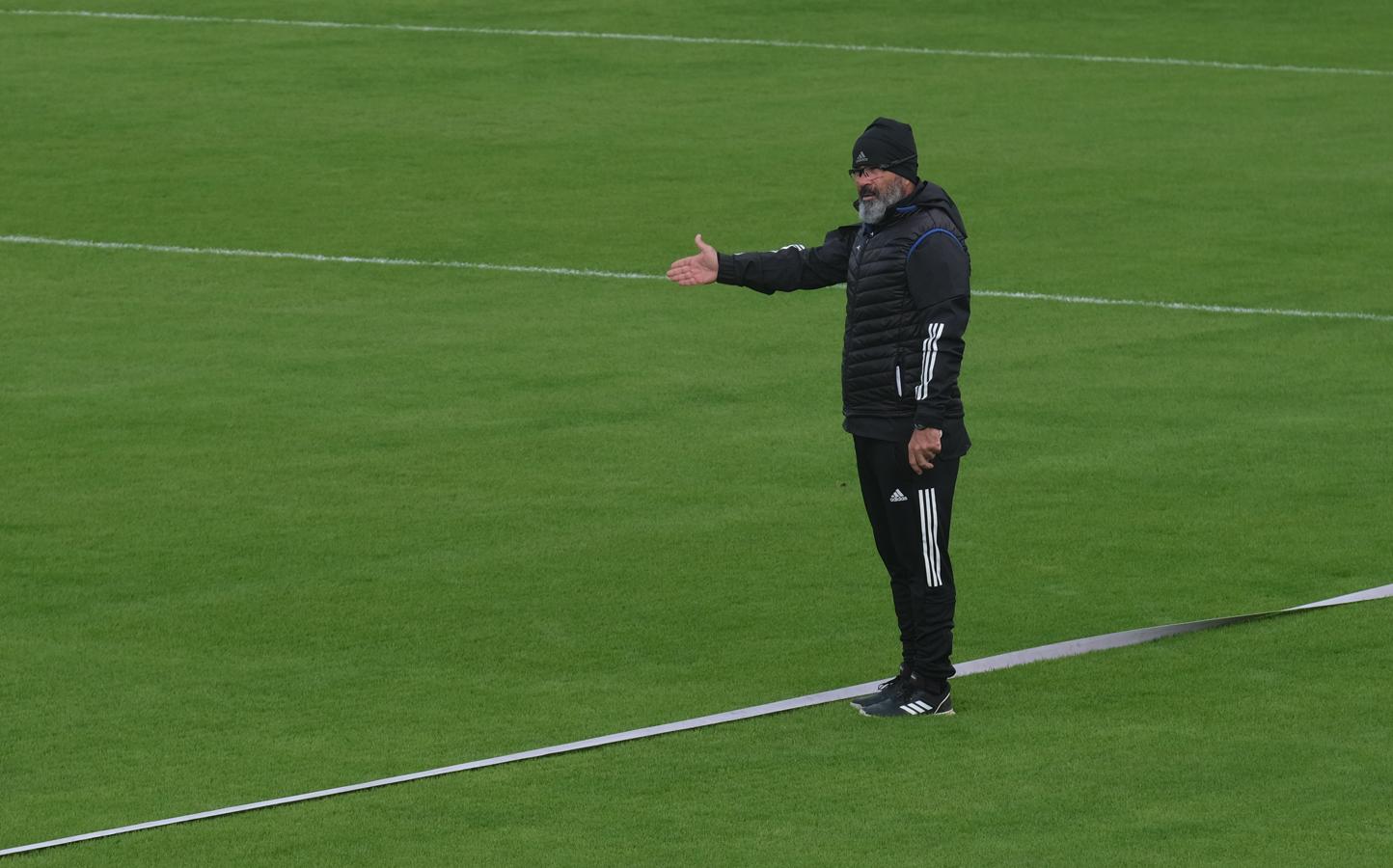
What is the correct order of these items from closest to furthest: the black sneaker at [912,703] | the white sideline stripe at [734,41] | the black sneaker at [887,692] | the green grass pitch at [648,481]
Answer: the green grass pitch at [648,481] → the black sneaker at [912,703] → the black sneaker at [887,692] → the white sideline stripe at [734,41]

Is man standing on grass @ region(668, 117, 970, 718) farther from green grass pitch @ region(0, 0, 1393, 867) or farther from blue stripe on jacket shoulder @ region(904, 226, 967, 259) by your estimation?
green grass pitch @ region(0, 0, 1393, 867)

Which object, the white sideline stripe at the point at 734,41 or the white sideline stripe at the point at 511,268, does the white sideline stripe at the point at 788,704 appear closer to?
the white sideline stripe at the point at 511,268

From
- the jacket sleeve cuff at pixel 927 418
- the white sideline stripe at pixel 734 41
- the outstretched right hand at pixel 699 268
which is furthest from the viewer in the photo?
the white sideline stripe at pixel 734 41

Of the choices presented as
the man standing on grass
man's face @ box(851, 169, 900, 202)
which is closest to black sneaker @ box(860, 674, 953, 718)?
the man standing on grass

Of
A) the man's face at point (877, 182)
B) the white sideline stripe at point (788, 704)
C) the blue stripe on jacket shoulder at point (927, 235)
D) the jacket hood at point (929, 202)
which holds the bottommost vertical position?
the white sideline stripe at point (788, 704)

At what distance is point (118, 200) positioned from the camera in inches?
852

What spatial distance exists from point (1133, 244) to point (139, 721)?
12.1 meters

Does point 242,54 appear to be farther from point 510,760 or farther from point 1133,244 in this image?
point 510,760

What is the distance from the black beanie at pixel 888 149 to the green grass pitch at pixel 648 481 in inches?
78.5

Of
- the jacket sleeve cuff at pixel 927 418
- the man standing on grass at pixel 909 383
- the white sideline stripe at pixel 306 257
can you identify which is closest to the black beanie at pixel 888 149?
the man standing on grass at pixel 909 383

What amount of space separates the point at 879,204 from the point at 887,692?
179cm

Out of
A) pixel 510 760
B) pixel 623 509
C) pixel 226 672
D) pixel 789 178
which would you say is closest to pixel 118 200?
pixel 789 178

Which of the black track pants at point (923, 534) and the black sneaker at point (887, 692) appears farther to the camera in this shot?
the black sneaker at point (887, 692)

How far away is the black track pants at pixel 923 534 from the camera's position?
28.8 ft
